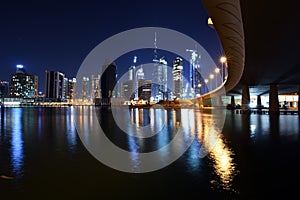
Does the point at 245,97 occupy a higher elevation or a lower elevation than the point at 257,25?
lower

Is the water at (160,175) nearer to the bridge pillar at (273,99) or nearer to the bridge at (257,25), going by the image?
the bridge at (257,25)

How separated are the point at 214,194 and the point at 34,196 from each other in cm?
390

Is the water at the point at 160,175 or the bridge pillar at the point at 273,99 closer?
the water at the point at 160,175

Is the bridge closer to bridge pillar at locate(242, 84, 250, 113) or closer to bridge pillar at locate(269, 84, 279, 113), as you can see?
bridge pillar at locate(269, 84, 279, 113)

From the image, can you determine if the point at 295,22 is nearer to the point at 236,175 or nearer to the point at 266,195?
the point at 236,175

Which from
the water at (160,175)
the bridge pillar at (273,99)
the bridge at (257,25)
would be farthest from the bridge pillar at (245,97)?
the water at (160,175)

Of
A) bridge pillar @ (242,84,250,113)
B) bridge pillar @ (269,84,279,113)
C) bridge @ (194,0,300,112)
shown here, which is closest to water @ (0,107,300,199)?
bridge @ (194,0,300,112)

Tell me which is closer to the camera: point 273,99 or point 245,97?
point 273,99

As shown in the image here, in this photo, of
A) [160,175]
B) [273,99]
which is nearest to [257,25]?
[160,175]

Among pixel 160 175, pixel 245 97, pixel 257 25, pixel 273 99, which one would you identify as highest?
pixel 257 25

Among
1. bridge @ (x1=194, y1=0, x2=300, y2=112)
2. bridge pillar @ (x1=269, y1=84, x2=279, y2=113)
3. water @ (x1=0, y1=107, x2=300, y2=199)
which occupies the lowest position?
water @ (x1=0, y1=107, x2=300, y2=199)

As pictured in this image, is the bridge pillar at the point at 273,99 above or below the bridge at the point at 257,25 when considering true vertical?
below

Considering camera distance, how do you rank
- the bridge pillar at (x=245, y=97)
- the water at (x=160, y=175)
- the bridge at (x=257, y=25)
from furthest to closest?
the bridge pillar at (x=245, y=97) < the bridge at (x=257, y=25) < the water at (x=160, y=175)

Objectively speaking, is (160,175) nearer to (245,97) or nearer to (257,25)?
(257,25)
